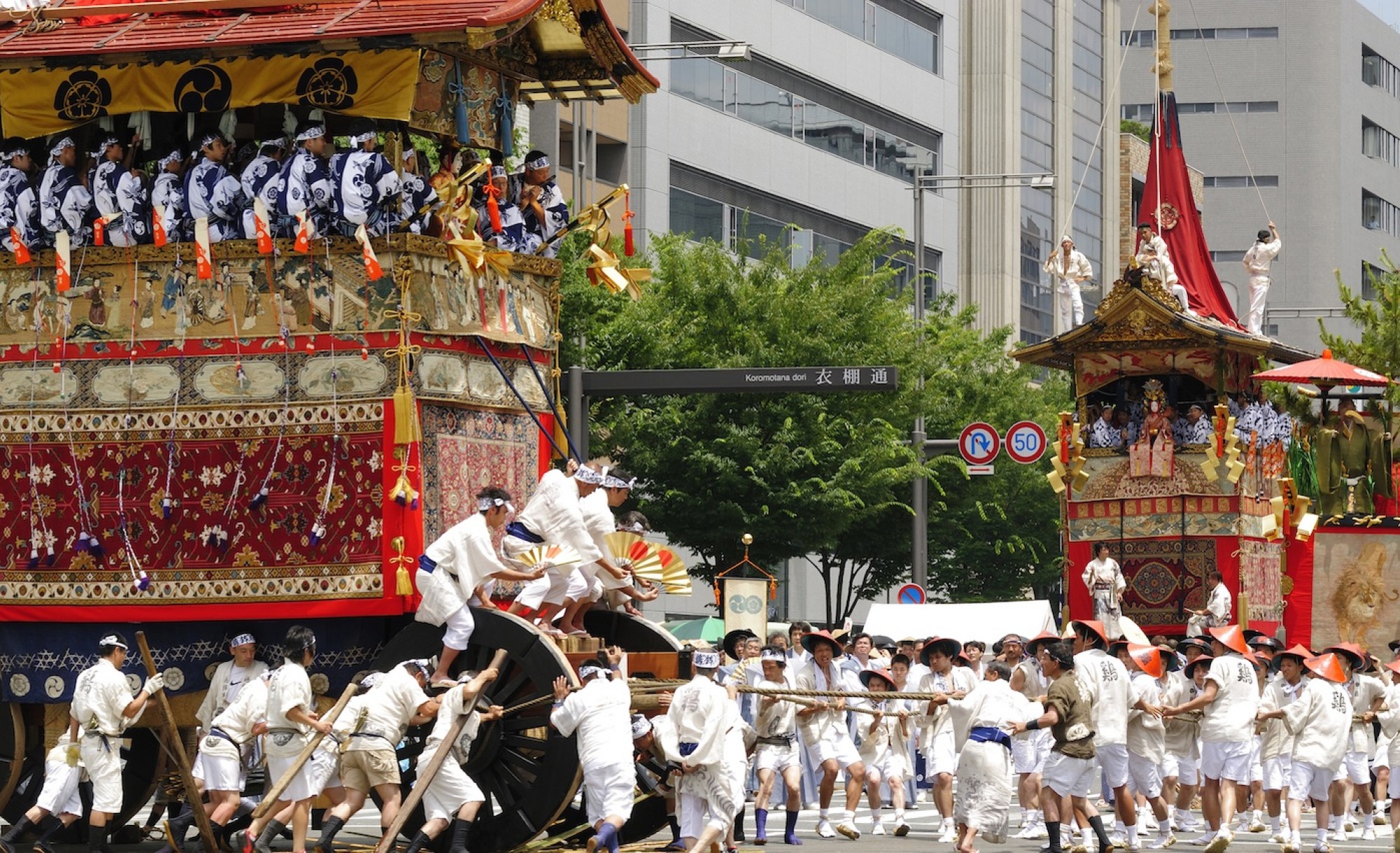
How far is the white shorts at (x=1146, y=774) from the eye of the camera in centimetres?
1889

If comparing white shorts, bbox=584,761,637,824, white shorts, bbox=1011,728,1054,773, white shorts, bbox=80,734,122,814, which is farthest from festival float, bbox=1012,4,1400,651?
white shorts, bbox=80,734,122,814

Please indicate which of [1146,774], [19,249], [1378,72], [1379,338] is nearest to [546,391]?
[19,249]

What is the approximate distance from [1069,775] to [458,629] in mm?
5042

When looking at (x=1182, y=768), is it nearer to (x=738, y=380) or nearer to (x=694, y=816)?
(x=694, y=816)

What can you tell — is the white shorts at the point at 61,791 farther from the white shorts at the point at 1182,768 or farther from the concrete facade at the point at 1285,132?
the concrete facade at the point at 1285,132

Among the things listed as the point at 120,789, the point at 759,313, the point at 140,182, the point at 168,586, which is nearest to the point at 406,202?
the point at 140,182

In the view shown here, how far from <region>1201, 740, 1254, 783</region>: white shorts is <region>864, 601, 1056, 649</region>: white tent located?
38.3ft

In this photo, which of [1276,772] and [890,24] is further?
[890,24]

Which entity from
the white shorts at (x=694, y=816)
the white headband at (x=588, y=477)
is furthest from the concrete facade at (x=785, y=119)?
the white shorts at (x=694, y=816)

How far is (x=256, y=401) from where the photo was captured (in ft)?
53.5

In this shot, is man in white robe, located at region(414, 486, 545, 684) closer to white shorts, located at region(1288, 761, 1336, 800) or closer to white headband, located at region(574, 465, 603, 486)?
white headband, located at region(574, 465, 603, 486)

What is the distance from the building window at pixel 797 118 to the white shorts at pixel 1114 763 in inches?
1227

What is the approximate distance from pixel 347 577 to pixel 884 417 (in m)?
19.7

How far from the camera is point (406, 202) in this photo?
53.5 ft
